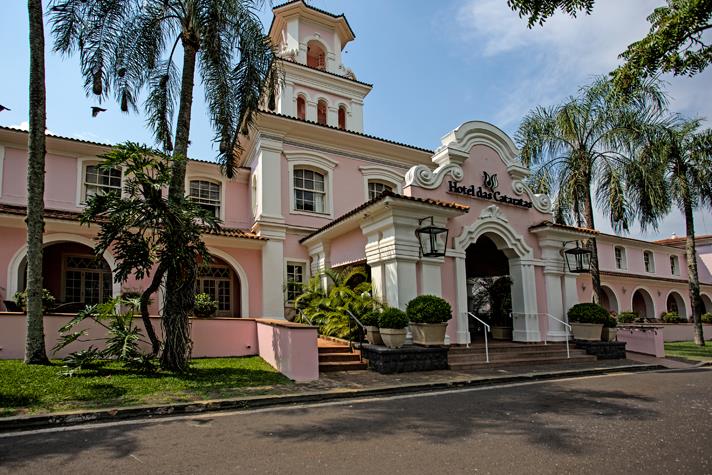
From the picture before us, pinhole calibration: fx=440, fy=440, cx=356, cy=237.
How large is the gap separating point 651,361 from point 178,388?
42.1ft

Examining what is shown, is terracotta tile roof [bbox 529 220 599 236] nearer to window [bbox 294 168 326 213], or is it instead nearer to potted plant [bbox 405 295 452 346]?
potted plant [bbox 405 295 452 346]

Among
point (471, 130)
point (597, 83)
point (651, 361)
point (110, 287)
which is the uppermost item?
point (597, 83)

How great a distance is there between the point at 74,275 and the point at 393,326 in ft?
36.9

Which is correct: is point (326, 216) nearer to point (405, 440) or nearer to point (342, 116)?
point (342, 116)

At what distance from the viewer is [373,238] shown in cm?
1188

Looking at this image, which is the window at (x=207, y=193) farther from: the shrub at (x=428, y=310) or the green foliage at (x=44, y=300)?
the shrub at (x=428, y=310)

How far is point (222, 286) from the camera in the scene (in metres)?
15.9

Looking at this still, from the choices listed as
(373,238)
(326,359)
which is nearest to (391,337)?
(326,359)

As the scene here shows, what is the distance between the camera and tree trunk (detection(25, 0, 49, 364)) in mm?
9047

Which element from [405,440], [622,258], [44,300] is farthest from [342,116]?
[622,258]

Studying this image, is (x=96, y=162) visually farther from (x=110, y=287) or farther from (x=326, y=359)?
(x=326, y=359)

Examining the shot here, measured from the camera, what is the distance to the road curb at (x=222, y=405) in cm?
594

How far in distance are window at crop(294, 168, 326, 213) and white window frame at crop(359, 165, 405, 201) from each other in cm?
175

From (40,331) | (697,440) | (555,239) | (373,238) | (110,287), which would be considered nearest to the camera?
(697,440)
